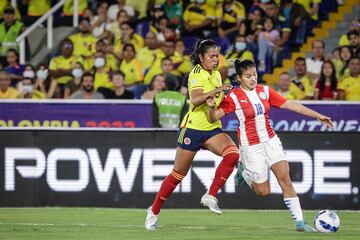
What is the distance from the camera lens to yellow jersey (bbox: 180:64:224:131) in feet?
40.5

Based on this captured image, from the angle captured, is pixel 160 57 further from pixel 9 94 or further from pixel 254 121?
pixel 254 121

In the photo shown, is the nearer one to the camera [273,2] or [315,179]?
[315,179]

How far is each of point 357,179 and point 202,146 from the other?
3.82 metres

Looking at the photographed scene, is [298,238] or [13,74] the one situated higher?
[298,238]

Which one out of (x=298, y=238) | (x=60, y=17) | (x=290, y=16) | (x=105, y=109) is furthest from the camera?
(x=60, y=17)

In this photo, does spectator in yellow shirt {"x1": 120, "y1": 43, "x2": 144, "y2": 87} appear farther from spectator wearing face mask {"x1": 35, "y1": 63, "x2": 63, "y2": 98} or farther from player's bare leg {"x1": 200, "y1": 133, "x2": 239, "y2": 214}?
player's bare leg {"x1": 200, "y1": 133, "x2": 239, "y2": 214}

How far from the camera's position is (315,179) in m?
15.8

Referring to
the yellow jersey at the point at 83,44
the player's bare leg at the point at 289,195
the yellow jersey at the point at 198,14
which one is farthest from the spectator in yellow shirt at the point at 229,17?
the player's bare leg at the point at 289,195

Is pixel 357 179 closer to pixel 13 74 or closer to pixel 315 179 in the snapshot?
pixel 315 179

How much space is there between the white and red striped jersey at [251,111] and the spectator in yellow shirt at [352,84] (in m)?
7.80

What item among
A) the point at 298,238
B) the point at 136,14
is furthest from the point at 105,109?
the point at 298,238

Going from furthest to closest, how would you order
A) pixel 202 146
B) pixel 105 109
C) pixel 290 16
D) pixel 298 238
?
pixel 290 16 → pixel 105 109 → pixel 202 146 → pixel 298 238

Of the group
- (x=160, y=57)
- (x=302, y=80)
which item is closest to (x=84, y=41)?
(x=160, y=57)

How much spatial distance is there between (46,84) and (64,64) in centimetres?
81
